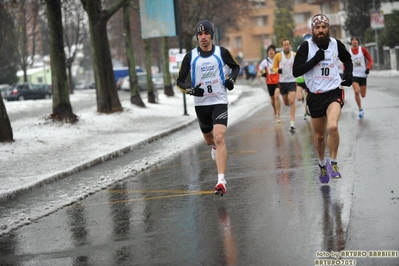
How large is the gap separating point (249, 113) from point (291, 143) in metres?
12.8

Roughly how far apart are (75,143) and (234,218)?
11.6 meters

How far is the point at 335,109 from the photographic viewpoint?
9.99 metres

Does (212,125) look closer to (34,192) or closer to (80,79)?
(34,192)

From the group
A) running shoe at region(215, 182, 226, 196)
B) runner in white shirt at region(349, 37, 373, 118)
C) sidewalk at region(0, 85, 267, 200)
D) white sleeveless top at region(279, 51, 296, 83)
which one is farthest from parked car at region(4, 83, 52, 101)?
running shoe at region(215, 182, 226, 196)

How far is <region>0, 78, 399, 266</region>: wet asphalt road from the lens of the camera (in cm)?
680

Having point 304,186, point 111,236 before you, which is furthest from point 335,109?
point 111,236

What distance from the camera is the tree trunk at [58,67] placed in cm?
2388

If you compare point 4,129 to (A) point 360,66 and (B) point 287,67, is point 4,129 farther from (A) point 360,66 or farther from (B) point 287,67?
(A) point 360,66

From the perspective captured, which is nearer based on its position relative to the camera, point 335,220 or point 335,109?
point 335,220

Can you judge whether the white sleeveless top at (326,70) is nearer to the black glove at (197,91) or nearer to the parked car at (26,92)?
the black glove at (197,91)

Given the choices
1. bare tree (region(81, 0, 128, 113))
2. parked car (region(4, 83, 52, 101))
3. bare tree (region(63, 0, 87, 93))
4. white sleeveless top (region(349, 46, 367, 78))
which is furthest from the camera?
parked car (region(4, 83, 52, 101))

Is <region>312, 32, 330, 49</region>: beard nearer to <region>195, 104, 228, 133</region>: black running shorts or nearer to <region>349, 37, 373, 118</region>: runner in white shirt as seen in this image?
<region>195, 104, 228, 133</region>: black running shorts

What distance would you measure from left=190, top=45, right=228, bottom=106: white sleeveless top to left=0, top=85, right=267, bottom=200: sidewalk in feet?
10.1

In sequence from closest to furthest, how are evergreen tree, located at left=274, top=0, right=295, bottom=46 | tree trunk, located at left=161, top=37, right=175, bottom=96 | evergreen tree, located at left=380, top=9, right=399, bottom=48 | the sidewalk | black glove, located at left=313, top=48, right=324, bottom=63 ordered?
black glove, located at left=313, top=48, right=324, bottom=63
the sidewalk
tree trunk, located at left=161, top=37, right=175, bottom=96
evergreen tree, located at left=380, top=9, right=399, bottom=48
evergreen tree, located at left=274, top=0, right=295, bottom=46
